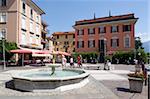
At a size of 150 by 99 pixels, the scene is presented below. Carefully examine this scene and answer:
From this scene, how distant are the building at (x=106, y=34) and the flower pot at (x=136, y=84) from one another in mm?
39434

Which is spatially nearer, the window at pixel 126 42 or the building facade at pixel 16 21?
the building facade at pixel 16 21

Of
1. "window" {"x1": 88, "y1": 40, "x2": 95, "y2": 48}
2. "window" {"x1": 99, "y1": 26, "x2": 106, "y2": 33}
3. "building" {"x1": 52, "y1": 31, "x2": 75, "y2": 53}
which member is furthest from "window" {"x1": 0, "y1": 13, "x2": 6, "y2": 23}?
"building" {"x1": 52, "y1": 31, "x2": 75, "y2": 53}

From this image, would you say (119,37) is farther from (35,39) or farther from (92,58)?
(35,39)

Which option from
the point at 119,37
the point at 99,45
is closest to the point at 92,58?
the point at 99,45

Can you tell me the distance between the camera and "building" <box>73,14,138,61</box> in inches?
1943

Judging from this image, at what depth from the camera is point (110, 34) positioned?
51500mm

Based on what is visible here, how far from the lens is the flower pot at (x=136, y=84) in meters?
10.1

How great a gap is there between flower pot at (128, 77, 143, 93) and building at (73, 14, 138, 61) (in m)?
39.4

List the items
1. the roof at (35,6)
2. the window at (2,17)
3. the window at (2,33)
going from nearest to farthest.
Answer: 1. the window at (2,33)
2. the window at (2,17)
3. the roof at (35,6)

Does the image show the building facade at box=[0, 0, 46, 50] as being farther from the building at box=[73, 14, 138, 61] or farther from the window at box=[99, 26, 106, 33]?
the window at box=[99, 26, 106, 33]

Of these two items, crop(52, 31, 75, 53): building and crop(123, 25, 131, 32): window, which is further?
crop(52, 31, 75, 53): building

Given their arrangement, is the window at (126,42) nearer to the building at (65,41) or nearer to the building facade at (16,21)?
the building facade at (16,21)

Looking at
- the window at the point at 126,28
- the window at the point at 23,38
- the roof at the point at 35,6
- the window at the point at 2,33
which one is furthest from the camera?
the window at the point at 126,28

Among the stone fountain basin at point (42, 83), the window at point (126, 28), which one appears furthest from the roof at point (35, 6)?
the stone fountain basin at point (42, 83)
